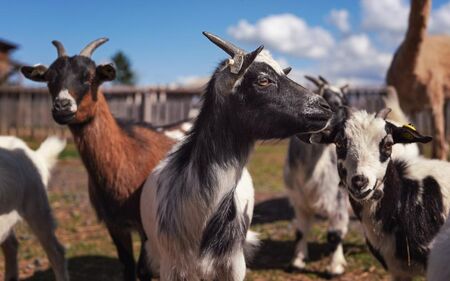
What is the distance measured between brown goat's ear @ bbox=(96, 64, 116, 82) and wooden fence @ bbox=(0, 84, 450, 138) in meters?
10.3

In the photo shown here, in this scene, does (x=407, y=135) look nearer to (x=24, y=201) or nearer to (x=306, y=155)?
(x=306, y=155)

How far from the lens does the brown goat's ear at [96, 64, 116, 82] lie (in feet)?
15.8

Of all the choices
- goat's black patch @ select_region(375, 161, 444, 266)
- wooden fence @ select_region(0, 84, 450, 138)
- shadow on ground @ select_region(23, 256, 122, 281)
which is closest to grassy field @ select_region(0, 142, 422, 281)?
shadow on ground @ select_region(23, 256, 122, 281)

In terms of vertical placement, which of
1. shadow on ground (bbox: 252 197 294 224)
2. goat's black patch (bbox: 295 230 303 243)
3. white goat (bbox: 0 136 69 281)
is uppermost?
white goat (bbox: 0 136 69 281)

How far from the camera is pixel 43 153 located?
225 inches

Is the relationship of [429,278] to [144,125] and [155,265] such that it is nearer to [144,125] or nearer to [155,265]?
[155,265]

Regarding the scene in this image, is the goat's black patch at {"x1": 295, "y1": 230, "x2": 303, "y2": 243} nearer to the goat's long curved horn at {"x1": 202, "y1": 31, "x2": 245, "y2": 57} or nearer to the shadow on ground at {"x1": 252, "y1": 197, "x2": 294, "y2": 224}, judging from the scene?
the shadow on ground at {"x1": 252, "y1": 197, "x2": 294, "y2": 224}

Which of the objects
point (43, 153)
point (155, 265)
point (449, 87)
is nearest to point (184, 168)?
point (155, 265)

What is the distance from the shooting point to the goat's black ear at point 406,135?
404 cm

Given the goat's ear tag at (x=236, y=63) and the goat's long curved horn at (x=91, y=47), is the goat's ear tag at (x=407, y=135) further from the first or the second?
the goat's long curved horn at (x=91, y=47)

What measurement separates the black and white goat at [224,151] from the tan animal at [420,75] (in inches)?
251

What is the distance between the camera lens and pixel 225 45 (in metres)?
3.46

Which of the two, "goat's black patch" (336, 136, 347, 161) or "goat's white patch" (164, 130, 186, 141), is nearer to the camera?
"goat's black patch" (336, 136, 347, 161)

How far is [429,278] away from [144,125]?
3.70 meters
